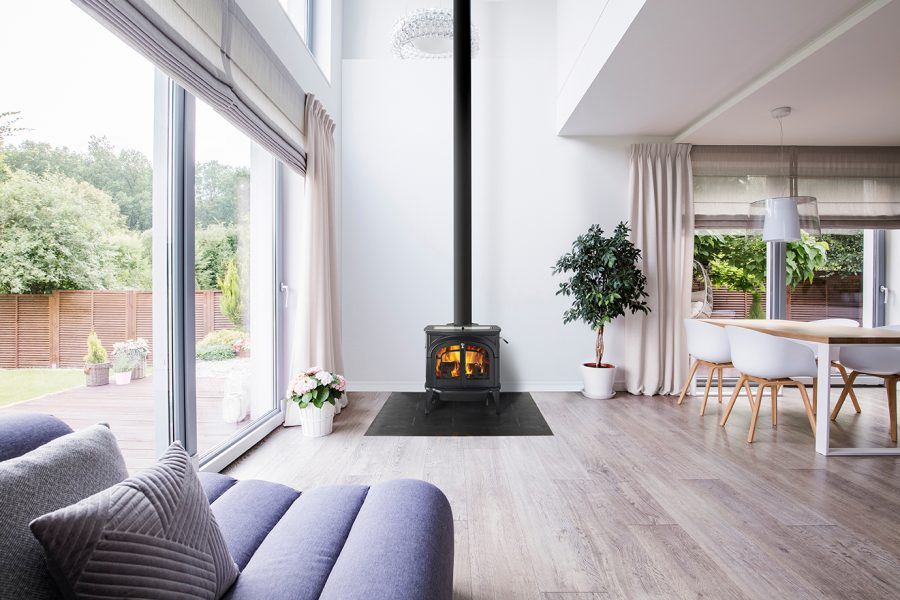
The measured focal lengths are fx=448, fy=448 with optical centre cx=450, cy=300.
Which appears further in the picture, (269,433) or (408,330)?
(408,330)

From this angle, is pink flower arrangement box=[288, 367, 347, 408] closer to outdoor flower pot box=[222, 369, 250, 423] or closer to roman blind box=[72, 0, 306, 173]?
outdoor flower pot box=[222, 369, 250, 423]

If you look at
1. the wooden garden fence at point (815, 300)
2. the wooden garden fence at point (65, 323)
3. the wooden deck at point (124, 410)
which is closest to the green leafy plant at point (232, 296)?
the wooden deck at point (124, 410)

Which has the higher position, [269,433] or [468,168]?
[468,168]

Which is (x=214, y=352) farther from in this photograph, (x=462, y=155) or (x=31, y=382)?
(x=462, y=155)

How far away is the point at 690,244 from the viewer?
4.18m

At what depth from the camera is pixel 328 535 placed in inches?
42.3

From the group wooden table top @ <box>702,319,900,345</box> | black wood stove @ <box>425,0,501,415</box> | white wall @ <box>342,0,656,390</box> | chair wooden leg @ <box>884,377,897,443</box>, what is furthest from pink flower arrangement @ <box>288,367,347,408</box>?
chair wooden leg @ <box>884,377,897,443</box>

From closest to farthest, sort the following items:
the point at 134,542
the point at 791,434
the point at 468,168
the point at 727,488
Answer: the point at 134,542
the point at 727,488
the point at 791,434
the point at 468,168

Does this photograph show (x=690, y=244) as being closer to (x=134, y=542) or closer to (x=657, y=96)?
(x=657, y=96)

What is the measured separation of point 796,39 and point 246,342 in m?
3.69

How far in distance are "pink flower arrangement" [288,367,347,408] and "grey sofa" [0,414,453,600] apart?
156 cm

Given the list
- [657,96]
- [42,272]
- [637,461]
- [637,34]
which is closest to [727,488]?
[637,461]

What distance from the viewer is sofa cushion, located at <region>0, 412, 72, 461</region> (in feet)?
2.89

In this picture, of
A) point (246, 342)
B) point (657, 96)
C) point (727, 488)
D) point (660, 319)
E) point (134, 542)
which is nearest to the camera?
point (134, 542)
